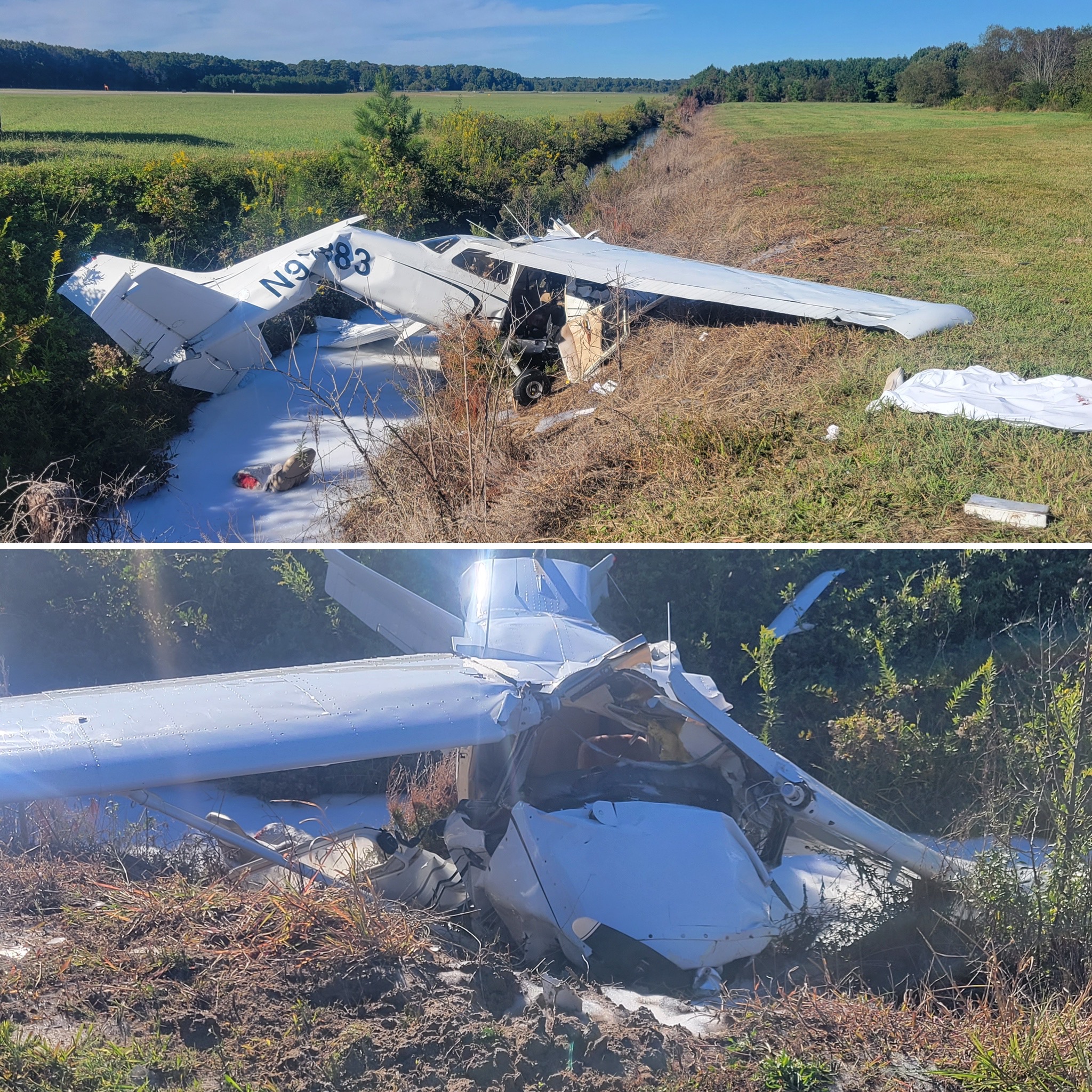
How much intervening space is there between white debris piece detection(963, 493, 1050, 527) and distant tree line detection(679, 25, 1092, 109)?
167ft

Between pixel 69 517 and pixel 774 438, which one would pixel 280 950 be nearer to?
pixel 69 517

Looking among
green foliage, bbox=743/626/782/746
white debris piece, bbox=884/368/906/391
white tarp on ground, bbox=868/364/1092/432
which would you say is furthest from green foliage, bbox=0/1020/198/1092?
white debris piece, bbox=884/368/906/391

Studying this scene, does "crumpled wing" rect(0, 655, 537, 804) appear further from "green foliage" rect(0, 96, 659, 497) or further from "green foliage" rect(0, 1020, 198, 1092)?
"green foliage" rect(0, 96, 659, 497)

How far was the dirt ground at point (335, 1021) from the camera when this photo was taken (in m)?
2.89

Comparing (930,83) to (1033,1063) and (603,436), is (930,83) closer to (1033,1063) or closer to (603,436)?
(603,436)

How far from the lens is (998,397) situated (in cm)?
647

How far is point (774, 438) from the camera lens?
6477 mm

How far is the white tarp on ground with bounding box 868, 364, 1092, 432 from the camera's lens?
6066 millimetres

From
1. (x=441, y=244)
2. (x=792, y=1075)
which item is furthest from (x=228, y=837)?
(x=441, y=244)

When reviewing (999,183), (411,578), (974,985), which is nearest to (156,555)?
(411,578)

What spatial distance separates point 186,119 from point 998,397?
42.0 metres

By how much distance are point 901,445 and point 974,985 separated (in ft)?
12.1

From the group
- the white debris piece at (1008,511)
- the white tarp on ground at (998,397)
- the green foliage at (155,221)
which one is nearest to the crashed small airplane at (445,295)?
the green foliage at (155,221)

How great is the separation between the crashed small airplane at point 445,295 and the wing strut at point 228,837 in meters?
6.35
